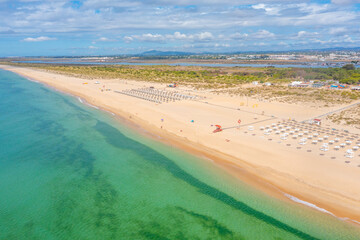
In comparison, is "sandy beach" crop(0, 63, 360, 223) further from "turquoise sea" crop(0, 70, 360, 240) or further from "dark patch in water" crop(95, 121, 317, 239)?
"dark patch in water" crop(95, 121, 317, 239)

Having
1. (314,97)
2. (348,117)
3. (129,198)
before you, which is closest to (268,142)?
(129,198)

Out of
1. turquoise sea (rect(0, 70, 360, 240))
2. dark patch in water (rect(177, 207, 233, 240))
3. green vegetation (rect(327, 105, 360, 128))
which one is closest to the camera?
dark patch in water (rect(177, 207, 233, 240))

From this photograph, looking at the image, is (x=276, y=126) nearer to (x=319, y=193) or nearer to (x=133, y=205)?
(x=319, y=193)

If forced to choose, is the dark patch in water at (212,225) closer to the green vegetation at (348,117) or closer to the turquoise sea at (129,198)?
the turquoise sea at (129,198)

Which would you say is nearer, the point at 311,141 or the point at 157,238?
the point at 157,238

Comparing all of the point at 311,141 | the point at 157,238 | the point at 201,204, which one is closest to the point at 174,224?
the point at 157,238

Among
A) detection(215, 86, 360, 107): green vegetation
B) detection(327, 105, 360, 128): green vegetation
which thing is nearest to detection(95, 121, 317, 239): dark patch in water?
detection(327, 105, 360, 128): green vegetation
